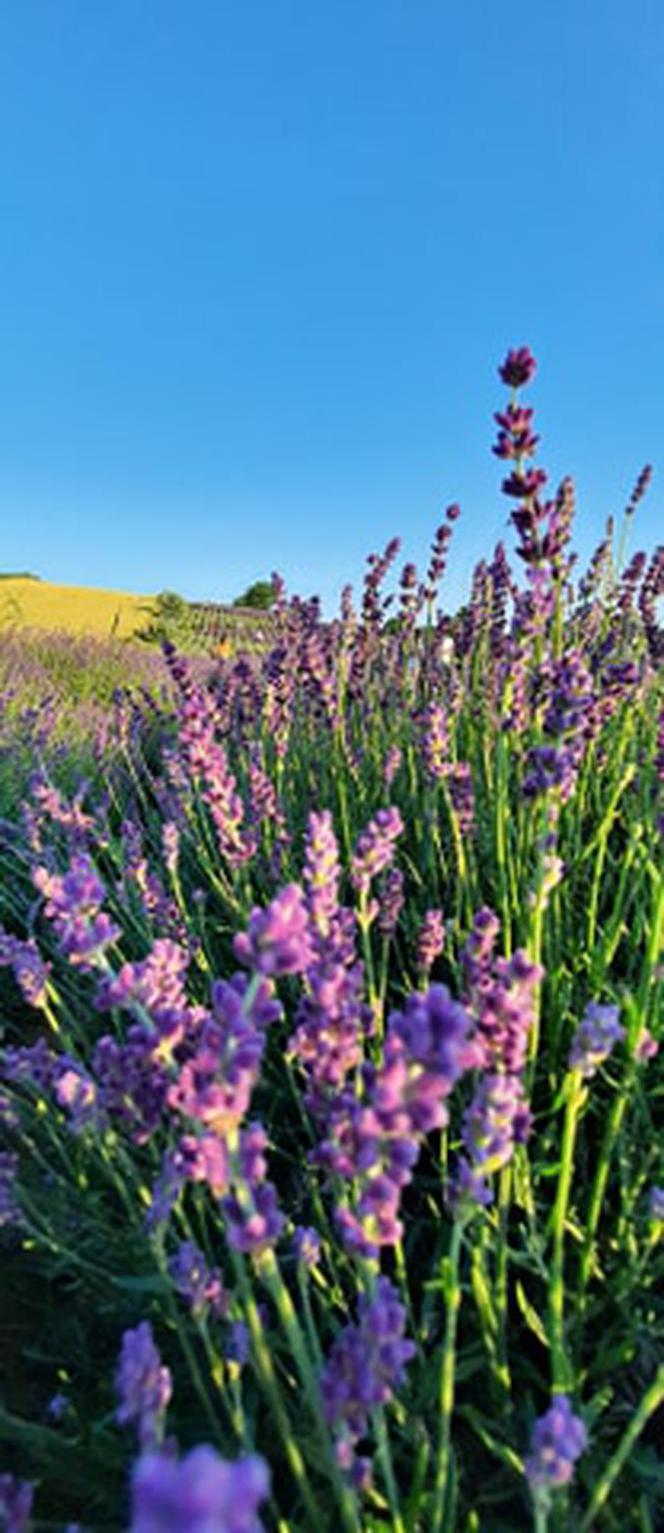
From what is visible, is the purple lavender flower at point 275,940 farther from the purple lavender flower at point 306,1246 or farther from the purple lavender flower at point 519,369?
the purple lavender flower at point 519,369

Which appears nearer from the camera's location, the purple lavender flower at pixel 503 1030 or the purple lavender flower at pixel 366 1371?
the purple lavender flower at pixel 366 1371

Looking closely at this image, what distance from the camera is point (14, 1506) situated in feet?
2.58

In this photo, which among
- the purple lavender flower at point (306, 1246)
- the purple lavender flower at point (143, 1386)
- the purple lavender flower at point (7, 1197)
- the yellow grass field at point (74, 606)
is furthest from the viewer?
the yellow grass field at point (74, 606)

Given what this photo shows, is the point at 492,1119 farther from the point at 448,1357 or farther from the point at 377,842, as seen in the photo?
the point at 377,842

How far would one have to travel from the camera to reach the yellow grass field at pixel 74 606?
1931 cm

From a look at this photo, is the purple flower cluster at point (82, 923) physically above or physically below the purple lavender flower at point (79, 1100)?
above

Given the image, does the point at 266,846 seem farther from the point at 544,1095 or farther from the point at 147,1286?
the point at 147,1286

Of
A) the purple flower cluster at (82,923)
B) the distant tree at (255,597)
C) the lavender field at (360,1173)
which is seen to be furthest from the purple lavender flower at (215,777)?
the distant tree at (255,597)

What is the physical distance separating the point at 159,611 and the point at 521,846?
20281 mm

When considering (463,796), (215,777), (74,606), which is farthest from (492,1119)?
(74,606)

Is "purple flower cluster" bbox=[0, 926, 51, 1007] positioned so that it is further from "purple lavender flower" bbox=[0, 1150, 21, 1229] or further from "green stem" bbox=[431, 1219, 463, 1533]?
"green stem" bbox=[431, 1219, 463, 1533]

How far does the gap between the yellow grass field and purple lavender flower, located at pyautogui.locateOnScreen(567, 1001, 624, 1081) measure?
1543 centimetres

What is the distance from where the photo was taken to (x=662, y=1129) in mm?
1575

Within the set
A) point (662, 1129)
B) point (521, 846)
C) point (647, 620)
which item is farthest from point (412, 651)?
point (662, 1129)
